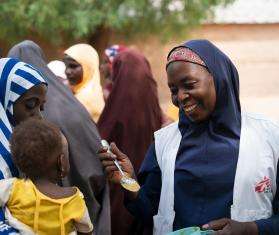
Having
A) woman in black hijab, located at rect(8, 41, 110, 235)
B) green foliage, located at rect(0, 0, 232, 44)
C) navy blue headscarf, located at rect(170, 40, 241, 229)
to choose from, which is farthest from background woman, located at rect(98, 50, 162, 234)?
green foliage, located at rect(0, 0, 232, 44)

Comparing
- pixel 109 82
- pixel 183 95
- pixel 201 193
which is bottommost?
pixel 109 82

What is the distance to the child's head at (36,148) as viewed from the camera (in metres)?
2.85

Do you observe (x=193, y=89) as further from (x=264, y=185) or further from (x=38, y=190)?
(x=38, y=190)

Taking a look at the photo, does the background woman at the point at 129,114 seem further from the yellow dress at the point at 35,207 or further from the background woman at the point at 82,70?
the yellow dress at the point at 35,207

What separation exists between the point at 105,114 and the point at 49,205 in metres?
2.24

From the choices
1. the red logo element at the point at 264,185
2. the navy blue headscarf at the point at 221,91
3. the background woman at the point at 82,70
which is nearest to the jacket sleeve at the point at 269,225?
the red logo element at the point at 264,185

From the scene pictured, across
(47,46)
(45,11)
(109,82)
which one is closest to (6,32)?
(45,11)

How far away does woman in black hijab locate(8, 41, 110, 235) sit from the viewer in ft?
12.3

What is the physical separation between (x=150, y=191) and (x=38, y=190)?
0.66 meters

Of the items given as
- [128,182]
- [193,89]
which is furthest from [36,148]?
[193,89]

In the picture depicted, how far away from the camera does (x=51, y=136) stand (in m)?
2.89

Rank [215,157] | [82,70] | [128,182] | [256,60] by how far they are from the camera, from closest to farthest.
Answer: [215,157] → [128,182] → [82,70] → [256,60]

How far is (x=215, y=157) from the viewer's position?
308 cm

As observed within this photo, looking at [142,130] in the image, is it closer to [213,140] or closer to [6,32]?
[213,140]
